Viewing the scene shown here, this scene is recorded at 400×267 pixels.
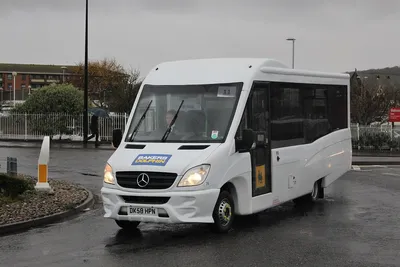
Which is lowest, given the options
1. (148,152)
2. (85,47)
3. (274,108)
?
(148,152)

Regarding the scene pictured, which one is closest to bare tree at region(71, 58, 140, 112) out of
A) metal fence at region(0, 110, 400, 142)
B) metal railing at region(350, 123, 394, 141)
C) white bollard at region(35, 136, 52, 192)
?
metal fence at region(0, 110, 400, 142)

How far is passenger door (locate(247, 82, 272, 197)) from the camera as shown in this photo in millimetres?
9336

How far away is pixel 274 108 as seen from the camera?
10055mm

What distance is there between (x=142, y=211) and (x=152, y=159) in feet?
2.42

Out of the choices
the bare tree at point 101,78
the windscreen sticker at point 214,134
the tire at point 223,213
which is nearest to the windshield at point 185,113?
the windscreen sticker at point 214,134

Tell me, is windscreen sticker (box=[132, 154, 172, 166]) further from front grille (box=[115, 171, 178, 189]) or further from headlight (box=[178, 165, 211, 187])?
headlight (box=[178, 165, 211, 187])

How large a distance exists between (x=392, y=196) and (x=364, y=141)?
60.9 feet

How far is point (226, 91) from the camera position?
9.16 m

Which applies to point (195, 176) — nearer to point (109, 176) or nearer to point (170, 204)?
point (170, 204)

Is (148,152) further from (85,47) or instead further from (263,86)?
(85,47)

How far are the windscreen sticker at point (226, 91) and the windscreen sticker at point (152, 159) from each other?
1507 mm

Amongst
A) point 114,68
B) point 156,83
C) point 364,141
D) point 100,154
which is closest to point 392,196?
point 156,83

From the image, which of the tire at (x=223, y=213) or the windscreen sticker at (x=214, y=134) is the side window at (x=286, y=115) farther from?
the tire at (x=223, y=213)

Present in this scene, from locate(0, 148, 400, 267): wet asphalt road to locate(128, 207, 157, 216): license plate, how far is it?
42cm
